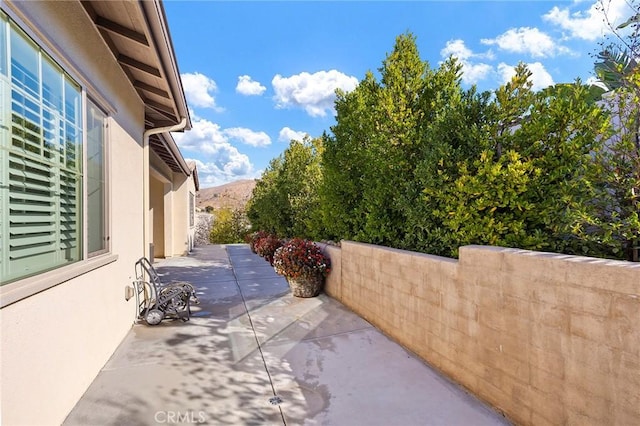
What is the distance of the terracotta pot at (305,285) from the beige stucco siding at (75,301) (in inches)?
120

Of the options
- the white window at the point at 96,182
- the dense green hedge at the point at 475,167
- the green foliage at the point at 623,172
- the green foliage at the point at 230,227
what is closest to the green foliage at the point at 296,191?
the dense green hedge at the point at 475,167

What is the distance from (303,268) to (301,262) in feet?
0.45

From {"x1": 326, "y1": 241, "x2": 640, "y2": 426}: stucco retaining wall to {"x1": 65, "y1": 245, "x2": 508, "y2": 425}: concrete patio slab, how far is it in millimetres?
315

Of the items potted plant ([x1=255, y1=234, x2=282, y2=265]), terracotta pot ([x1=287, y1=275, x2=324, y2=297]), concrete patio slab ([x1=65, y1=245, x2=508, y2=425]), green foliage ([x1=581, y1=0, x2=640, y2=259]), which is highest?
green foliage ([x1=581, y1=0, x2=640, y2=259])

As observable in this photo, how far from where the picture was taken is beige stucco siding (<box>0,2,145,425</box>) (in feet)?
7.16

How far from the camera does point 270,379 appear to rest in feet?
11.8

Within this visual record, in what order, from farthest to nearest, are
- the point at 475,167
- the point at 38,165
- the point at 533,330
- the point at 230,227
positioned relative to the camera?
the point at 230,227
the point at 475,167
the point at 533,330
the point at 38,165

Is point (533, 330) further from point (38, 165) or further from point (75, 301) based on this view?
point (38, 165)

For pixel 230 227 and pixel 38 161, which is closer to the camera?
pixel 38 161

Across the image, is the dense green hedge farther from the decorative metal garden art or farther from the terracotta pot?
the decorative metal garden art

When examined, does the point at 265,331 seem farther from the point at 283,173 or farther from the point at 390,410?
the point at 283,173

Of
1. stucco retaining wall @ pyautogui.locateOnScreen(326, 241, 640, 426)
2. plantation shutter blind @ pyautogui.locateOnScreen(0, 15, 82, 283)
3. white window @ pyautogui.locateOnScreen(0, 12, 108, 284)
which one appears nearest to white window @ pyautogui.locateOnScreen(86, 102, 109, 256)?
white window @ pyautogui.locateOnScreen(0, 12, 108, 284)

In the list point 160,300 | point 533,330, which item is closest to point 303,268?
point 160,300

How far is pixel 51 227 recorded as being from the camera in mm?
2760
